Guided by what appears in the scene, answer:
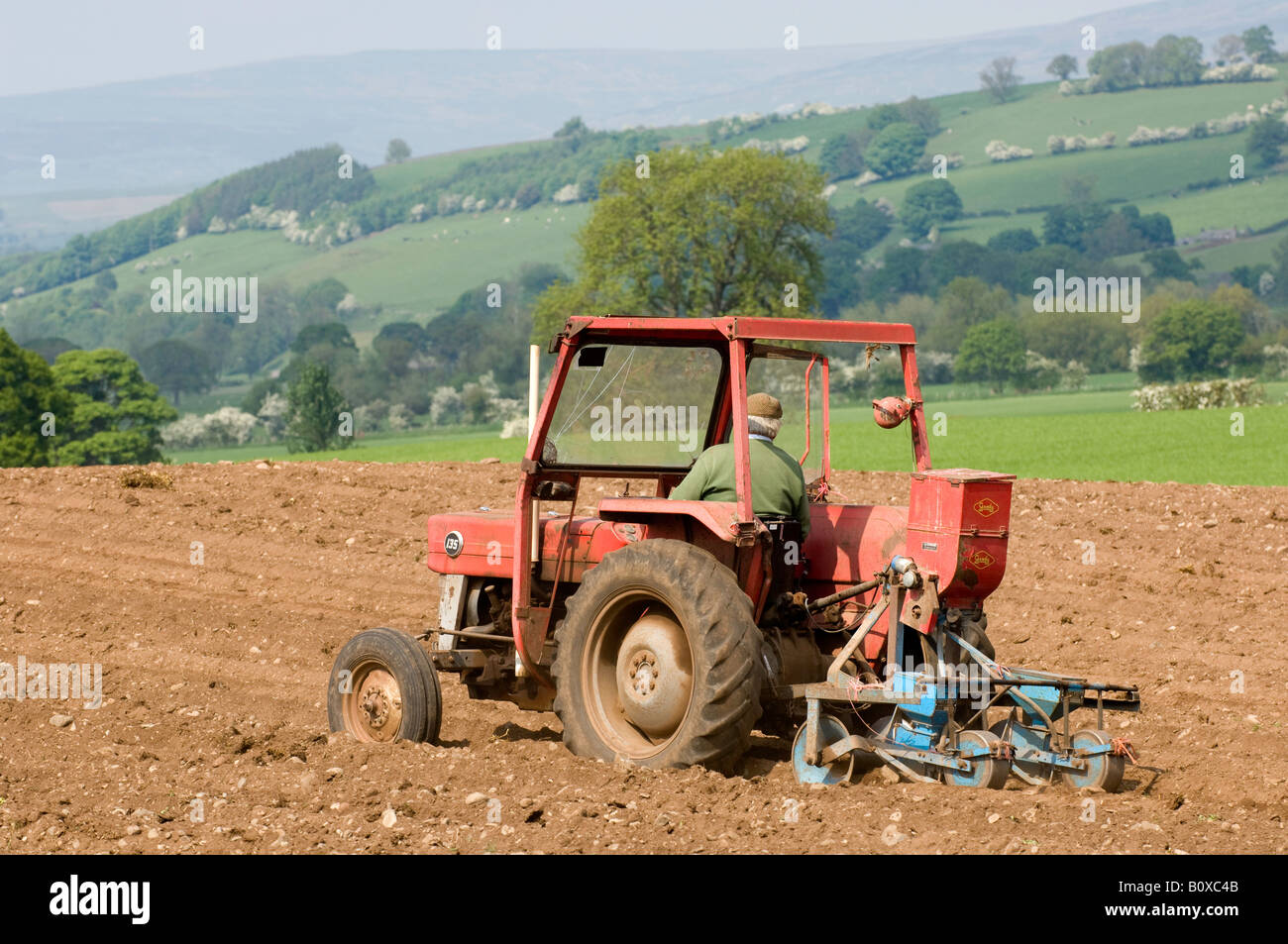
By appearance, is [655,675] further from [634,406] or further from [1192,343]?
[1192,343]

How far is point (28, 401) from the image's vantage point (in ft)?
176

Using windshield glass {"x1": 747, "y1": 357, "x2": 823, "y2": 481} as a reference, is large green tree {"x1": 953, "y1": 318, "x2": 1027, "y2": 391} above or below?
above

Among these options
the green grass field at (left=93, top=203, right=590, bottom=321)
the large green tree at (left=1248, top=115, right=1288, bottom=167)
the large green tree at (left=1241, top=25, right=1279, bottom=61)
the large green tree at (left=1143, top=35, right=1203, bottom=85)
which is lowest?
the green grass field at (left=93, top=203, right=590, bottom=321)

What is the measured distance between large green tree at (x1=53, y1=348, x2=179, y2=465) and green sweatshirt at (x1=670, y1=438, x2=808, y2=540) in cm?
6018

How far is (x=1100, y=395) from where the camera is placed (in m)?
64.8

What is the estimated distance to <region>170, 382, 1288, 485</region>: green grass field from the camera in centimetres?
2655

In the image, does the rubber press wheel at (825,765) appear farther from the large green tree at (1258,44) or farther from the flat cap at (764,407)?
the large green tree at (1258,44)

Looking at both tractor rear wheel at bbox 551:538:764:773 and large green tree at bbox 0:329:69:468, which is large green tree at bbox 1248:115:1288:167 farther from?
tractor rear wheel at bbox 551:538:764:773

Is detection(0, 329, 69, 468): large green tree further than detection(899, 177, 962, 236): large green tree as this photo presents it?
No

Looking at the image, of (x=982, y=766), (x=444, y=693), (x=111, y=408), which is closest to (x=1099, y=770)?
(x=982, y=766)

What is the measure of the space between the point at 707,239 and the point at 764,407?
47.6 m

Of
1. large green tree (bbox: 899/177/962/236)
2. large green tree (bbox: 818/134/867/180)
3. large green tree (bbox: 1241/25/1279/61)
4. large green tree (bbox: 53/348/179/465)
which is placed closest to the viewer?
large green tree (bbox: 53/348/179/465)

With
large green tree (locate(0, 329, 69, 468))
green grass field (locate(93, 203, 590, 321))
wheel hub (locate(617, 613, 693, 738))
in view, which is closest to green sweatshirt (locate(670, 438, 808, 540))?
wheel hub (locate(617, 613, 693, 738))

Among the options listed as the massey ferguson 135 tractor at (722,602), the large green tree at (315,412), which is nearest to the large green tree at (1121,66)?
the large green tree at (315,412)
